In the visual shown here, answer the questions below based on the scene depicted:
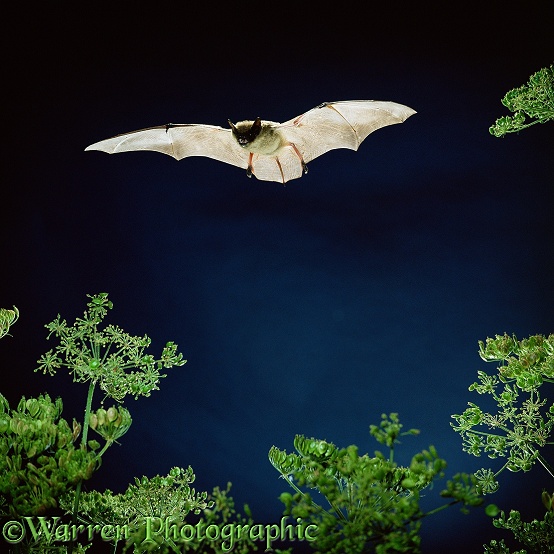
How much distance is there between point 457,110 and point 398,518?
4.13m

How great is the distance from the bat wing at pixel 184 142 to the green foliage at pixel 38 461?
2057mm

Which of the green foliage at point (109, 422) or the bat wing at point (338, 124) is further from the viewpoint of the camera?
the bat wing at point (338, 124)

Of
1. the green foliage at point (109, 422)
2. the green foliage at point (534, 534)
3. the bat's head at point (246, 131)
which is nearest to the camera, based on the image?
the green foliage at point (109, 422)

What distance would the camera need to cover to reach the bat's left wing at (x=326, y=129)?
318 cm

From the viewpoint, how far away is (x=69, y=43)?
15.1 feet

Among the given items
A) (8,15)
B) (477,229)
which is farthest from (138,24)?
(477,229)

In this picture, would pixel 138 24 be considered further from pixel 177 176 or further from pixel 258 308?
pixel 258 308

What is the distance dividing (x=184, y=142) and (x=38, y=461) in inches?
96.1

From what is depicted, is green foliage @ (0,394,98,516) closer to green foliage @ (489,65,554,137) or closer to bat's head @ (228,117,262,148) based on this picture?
bat's head @ (228,117,262,148)

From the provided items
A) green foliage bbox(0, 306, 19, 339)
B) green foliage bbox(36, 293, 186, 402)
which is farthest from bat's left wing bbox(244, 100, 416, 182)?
green foliage bbox(0, 306, 19, 339)

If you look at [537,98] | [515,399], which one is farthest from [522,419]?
[537,98]

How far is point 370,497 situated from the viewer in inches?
51.9

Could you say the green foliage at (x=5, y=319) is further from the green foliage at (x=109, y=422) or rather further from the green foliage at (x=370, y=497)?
the green foliage at (x=370, y=497)

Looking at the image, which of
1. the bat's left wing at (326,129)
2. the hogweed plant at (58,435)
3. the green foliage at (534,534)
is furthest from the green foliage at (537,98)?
the hogweed plant at (58,435)
